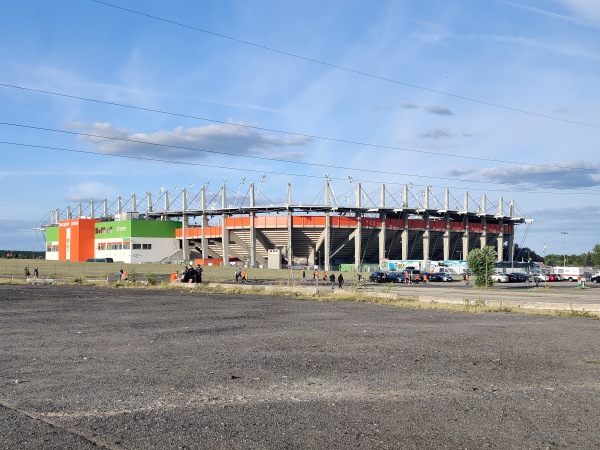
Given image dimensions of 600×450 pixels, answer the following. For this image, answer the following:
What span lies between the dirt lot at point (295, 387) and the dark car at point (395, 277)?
54.9 metres

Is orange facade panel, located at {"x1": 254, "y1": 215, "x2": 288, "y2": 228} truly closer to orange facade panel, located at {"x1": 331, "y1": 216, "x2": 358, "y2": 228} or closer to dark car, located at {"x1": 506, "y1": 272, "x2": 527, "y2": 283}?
orange facade panel, located at {"x1": 331, "y1": 216, "x2": 358, "y2": 228}

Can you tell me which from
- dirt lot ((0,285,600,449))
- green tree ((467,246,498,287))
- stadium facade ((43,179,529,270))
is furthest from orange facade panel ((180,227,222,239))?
dirt lot ((0,285,600,449))

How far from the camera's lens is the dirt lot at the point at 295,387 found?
7047 mm

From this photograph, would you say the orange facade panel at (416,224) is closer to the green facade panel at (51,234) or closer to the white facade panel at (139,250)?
the white facade panel at (139,250)

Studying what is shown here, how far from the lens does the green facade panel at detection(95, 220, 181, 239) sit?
13000cm

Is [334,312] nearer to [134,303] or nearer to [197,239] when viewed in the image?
[134,303]

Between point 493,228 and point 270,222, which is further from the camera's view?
point 493,228

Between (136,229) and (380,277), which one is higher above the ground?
(136,229)

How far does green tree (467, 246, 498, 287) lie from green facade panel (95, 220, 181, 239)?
273 ft

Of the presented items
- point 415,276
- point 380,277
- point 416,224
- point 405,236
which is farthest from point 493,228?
point 380,277

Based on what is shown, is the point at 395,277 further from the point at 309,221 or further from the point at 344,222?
the point at 309,221

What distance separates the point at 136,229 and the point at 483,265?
85385 millimetres

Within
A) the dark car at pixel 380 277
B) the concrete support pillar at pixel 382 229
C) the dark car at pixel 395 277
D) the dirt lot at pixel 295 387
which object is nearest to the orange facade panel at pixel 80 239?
the concrete support pillar at pixel 382 229

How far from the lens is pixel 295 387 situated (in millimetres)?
9766
